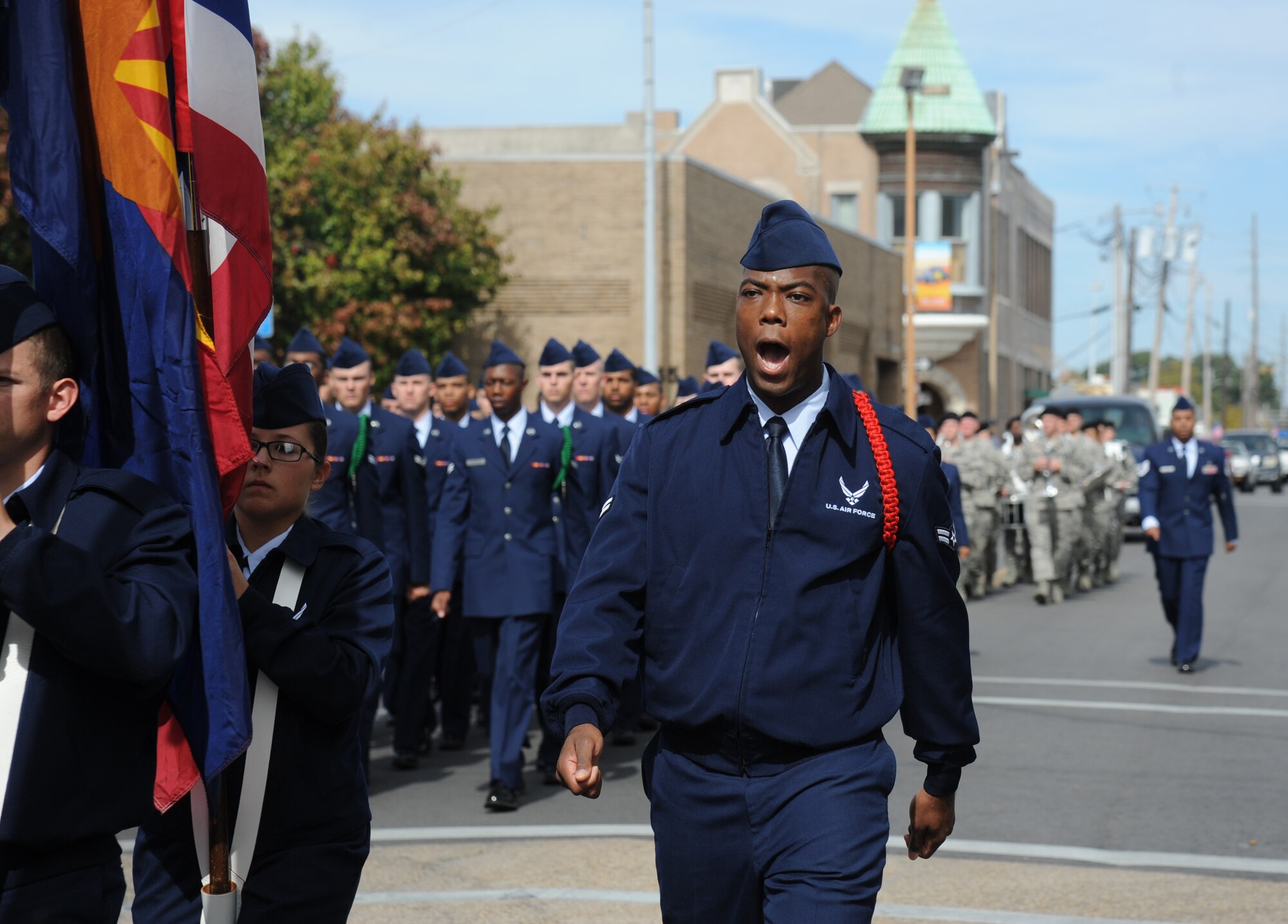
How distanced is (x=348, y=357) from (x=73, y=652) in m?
7.10

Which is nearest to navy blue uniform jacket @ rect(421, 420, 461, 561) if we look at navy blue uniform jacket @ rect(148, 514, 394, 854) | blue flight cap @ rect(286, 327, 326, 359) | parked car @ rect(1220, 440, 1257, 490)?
blue flight cap @ rect(286, 327, 326, 359)

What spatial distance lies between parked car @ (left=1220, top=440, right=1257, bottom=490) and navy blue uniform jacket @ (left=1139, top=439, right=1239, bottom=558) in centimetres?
4174

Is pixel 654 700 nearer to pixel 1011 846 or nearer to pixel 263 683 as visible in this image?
pixel 263 683

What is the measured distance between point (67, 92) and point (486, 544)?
6.13 m

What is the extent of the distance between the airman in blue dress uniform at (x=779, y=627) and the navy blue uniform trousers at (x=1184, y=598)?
10371 mm

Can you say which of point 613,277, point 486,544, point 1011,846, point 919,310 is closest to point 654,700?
point 1011,846

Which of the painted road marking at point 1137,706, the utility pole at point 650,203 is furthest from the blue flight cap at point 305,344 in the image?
the utility pole at point 650,203

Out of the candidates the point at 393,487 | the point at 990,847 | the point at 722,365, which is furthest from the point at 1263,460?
the point at 990,847

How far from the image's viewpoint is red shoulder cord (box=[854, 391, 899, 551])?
13.1 ft

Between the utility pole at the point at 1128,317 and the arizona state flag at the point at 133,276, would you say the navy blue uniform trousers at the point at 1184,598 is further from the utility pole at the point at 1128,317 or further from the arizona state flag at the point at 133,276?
the utility pole at the point at 1128,317

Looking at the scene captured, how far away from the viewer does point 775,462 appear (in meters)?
4.04

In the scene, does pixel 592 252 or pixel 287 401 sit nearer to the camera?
pixel 287 401

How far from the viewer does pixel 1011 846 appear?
25.4 ft

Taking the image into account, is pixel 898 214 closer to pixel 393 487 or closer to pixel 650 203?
pixel 650 203
